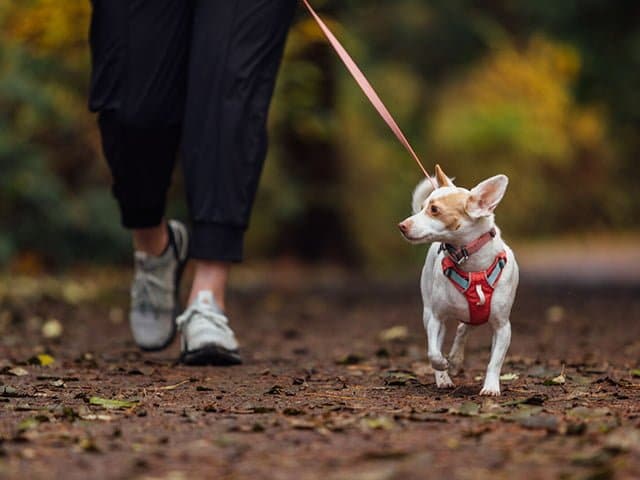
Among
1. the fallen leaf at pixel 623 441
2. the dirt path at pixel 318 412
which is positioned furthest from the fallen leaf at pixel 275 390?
the fallen leaf at pixel 623 441

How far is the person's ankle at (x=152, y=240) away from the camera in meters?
4.98

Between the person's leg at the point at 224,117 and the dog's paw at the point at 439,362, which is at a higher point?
the person's leg at the point at 224,117

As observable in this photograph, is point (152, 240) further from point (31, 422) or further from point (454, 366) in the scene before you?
point (31, 422)

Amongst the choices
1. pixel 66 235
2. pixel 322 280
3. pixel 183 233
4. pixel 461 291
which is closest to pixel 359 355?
pixel 183 233

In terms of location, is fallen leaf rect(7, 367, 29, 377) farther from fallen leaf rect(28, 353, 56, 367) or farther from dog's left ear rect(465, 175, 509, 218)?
dog's left ear rect(465, 175, 509, 218)

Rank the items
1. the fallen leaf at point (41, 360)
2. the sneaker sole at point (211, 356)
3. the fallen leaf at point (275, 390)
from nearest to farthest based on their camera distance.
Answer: the fallen leaf at point (275, 390)
the sneaker sole at point (211, 356)
the fallen leaf at point (41, 360)

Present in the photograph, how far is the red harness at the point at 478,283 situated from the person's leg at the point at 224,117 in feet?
4.09

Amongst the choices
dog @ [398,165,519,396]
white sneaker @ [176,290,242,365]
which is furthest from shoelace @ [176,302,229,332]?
dog @ [398,165,519,396]

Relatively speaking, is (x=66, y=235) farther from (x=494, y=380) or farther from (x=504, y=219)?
(x=504, y=219)

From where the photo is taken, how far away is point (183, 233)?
5156 mm

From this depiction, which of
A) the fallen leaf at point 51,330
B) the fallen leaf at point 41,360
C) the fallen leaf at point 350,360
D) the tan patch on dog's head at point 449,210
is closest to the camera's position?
the tan patch on dog's head at point 449,210

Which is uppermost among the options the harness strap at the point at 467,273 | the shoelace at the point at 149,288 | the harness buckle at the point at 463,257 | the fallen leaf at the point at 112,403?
the harness buckle at the point at 463,257

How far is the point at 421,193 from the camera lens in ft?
12.3

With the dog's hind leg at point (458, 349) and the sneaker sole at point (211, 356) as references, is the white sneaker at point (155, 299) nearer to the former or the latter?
the sneaker sole at point (211, 356)
